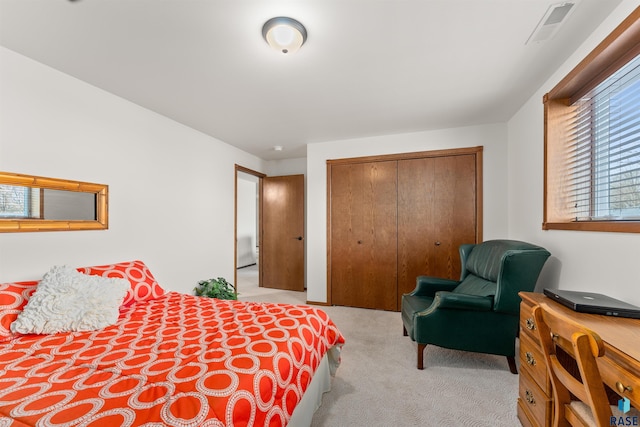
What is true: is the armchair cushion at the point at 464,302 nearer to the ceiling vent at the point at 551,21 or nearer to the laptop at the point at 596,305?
the laptop at the point at 596,305

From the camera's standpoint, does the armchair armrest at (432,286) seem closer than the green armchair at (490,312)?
No

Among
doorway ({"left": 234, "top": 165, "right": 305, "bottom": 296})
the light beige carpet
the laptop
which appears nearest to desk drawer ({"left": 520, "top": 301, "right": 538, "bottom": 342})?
the laptop

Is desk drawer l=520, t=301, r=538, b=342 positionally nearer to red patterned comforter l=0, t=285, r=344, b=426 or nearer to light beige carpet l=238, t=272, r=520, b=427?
light beige carpet l=238, t=272, r=520, b=427

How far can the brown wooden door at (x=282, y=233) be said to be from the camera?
4746mm

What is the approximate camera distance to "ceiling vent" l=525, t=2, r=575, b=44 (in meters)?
1.43

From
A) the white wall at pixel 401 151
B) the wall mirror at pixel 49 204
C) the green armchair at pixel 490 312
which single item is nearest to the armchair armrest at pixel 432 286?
the green armchair at pixel 490 312

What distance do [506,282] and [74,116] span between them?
3.66 m

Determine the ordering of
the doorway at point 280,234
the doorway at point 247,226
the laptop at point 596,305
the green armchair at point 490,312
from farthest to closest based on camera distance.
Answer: the doorway at point 247,226 < the doorway at point 280,234 < the green armchair at point 490,312 < the laptop at point 596,305

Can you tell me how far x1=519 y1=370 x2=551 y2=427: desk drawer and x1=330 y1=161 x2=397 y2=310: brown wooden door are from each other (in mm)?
2021

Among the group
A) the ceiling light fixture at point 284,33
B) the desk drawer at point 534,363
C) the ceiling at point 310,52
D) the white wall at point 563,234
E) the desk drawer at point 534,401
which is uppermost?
the ceiling at point 310,52

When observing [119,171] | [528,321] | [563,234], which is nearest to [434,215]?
[563,234]

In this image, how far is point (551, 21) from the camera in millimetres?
1532

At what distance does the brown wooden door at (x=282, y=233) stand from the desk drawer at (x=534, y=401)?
3.48 meters

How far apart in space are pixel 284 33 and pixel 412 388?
2526 millimetres
